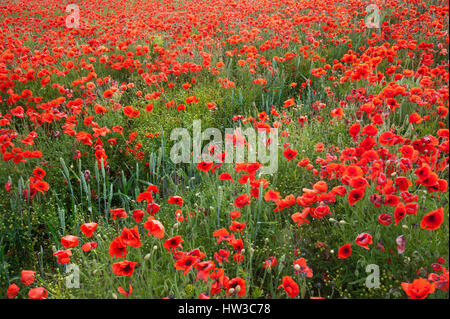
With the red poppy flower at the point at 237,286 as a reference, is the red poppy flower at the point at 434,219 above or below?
above

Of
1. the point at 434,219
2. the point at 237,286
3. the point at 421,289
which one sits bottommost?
the point at 237,286

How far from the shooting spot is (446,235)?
5.84ft

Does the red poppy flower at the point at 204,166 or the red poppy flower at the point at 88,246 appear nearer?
the red poppy flower at the point at 88,246

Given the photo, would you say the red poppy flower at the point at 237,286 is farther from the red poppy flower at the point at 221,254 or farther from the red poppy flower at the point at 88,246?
the red poppy flower at the point at 88,246

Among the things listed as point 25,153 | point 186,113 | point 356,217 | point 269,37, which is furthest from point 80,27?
point 356,217

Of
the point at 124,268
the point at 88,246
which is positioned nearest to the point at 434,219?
the point at 124,268

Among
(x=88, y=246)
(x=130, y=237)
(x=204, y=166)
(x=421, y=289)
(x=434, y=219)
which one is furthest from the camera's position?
(x=204, y=166)

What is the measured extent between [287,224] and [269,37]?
4732 millimetres

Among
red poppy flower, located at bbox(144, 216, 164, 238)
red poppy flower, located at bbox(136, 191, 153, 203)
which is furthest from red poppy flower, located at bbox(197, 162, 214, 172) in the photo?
red poppy flower, located at bbox(144, 216, 164, 238)

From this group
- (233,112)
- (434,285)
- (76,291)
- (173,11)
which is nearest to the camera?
(434,285)

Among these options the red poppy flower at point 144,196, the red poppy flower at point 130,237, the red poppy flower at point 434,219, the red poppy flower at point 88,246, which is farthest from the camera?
the red poppy flower at point 144,196

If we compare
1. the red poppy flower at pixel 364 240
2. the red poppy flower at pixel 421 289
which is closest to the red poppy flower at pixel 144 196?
the red poppy flower at pixel 364 240

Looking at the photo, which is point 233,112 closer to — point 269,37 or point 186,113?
point 186,113

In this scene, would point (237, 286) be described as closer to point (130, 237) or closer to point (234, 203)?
point (130, 237)
